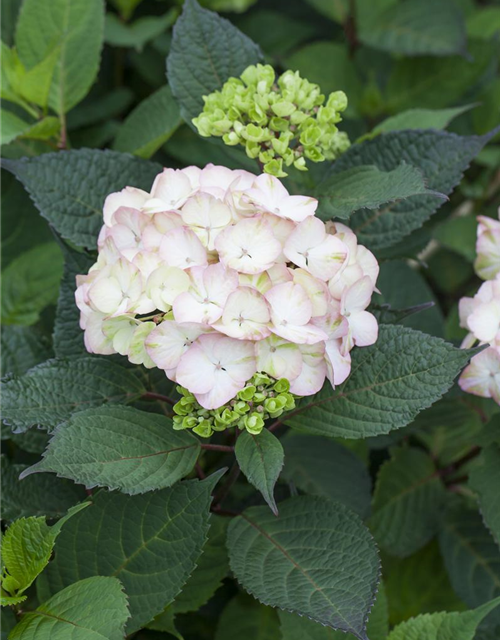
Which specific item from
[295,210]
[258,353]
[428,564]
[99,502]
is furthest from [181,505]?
[428,564]

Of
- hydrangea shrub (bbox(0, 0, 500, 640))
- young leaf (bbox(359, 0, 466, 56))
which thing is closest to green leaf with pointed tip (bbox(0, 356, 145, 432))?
hydrangea shrub (bbox(0, 0, 500, 640))

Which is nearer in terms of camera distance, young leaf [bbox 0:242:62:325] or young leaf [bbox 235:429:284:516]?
young leaf [bbox 235:429:284:516]

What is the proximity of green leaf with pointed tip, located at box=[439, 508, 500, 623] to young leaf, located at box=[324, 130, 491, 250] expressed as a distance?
0.52 metres

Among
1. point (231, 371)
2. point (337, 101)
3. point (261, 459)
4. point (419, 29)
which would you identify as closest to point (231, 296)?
point (231, 371)

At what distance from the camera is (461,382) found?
3.08 feet

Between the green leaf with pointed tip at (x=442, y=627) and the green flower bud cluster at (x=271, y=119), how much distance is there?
0.54 metres

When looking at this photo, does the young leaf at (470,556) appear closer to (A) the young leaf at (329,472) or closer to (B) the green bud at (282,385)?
(A) the young leaf at (329,472)

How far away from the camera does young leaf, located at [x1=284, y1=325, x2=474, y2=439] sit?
2.68 feet

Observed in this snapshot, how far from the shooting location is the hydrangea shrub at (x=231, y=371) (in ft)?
2.55

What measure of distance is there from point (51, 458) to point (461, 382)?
1.65 feet

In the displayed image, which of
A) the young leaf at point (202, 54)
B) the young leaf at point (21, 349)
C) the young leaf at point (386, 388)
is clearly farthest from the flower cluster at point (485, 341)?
the young leaf at point (21, 349)

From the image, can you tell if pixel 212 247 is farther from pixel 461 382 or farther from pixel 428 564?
pixel 428 564

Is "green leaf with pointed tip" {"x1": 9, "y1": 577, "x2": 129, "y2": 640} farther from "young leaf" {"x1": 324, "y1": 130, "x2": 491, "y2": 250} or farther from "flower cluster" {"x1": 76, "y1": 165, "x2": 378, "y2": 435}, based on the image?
"young leaf" {"x1": 324, "y1": 130, "x2": 491, "y2": 250}

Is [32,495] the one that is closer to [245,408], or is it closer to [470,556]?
[245,408]
